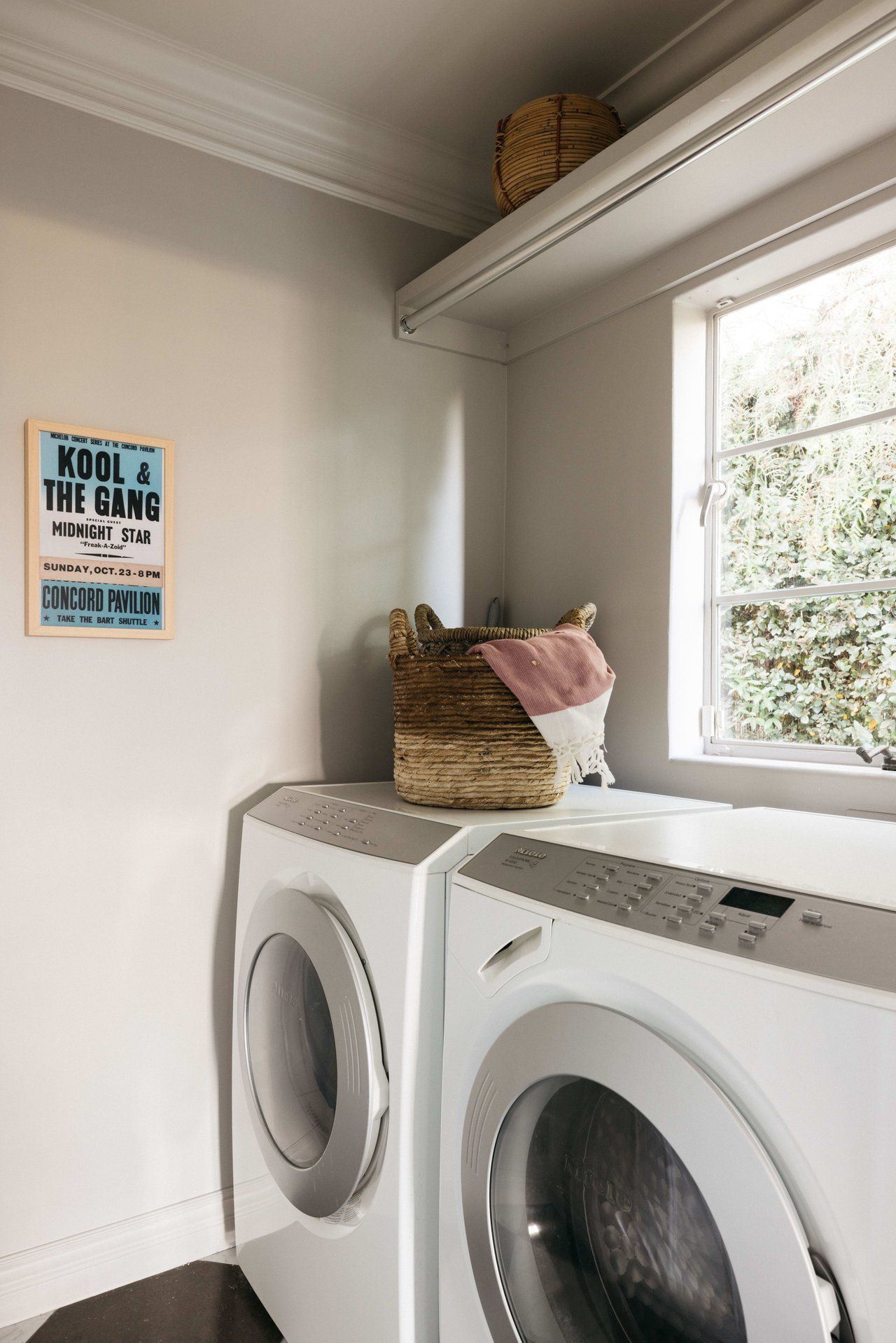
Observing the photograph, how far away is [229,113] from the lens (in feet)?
5.90

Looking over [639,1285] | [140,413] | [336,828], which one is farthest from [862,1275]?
Answer: [140,413]

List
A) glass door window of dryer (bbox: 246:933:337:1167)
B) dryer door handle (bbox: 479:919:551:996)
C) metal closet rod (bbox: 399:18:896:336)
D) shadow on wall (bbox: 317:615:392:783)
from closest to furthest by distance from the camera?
dryer door handle (bbox: 479:919:551:996) → metal closet rod (bbox: 399:18:896:336) → glass door window of dryer (bbox: 246:933:337:1167) → shadow on wall (bbox: 317:615:392:783)

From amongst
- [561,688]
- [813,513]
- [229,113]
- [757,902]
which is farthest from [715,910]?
[229,113]

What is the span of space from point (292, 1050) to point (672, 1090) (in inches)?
36.2

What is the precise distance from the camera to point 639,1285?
0.88 m

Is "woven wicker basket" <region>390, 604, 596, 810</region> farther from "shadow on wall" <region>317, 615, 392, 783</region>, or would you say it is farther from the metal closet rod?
the metal closet rod

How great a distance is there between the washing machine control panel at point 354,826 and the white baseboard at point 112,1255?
0.82 m

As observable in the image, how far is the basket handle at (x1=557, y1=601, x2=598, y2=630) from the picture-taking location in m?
1.76

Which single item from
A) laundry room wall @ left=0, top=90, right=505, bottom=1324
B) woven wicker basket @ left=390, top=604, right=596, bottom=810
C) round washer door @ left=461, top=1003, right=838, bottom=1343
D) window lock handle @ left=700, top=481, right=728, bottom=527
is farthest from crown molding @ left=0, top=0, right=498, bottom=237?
round washer door @ left=461, top=1003, right=838, bottom=1343

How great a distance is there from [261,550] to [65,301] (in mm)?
588

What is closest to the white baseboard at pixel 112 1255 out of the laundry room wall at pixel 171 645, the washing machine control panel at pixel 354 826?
the laundry room wall at pixel 171 645

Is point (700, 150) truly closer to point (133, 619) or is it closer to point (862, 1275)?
point (133, 619)

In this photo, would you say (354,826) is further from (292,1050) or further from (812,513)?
(812,513)

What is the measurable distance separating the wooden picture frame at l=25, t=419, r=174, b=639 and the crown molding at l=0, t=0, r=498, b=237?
631 millimetres
